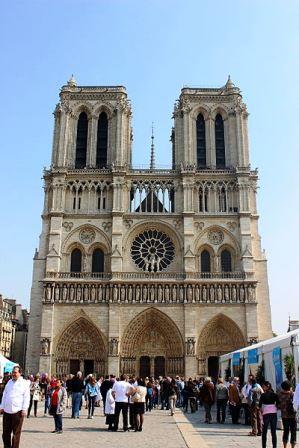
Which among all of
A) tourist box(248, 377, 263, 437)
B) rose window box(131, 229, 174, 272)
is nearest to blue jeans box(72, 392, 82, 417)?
tourist box(248, 377, 263, 437)

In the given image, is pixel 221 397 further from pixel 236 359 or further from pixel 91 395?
pixel 236 359

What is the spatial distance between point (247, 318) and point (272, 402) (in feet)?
80.5

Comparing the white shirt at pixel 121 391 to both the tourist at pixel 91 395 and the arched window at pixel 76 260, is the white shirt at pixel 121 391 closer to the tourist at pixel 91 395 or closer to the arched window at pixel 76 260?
the tourist at pixel 91 395

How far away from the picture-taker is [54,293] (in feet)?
114

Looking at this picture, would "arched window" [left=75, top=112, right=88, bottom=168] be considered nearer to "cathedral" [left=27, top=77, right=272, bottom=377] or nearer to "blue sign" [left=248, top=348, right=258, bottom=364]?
"cathedral" [left=27, top=77, right=272, bottom=377]

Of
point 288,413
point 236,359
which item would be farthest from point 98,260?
point 288,413

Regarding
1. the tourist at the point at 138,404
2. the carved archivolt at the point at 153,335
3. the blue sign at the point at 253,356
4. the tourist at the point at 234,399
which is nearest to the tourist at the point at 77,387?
the tourist at the point at 138,404

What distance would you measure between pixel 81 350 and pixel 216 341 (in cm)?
928

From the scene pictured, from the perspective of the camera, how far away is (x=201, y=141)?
40.0 metres

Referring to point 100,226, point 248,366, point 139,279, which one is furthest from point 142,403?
point 100,226

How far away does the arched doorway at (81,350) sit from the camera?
1341 inches

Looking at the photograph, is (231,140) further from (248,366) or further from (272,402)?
(272,402)

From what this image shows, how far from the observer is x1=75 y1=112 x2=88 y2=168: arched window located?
39312mm

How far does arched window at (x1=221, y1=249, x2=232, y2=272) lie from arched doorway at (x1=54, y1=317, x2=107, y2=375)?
10087 millimetres
